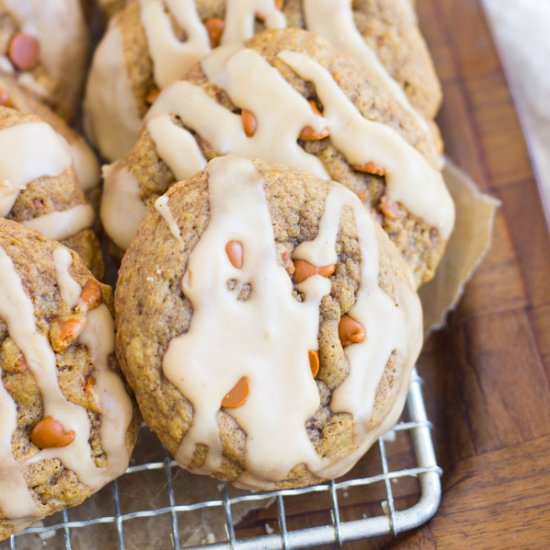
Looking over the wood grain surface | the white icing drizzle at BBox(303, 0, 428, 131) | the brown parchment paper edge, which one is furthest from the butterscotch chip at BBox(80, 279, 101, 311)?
the brown parchment paper edge

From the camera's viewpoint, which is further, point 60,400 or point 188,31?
point 188,31

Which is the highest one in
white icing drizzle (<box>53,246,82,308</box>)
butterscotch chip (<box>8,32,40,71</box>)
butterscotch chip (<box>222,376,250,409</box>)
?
butterscotch chip (<box>8,32,40,71</box>)

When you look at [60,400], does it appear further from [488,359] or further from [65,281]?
[488,359]

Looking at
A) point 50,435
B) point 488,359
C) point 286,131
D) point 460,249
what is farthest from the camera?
point 460,249

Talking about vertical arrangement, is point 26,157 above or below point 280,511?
above

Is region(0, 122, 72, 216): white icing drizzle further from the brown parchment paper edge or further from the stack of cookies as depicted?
the brown parchment paper edge

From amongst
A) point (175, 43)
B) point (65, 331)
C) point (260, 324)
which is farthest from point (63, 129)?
point (260, 324)
